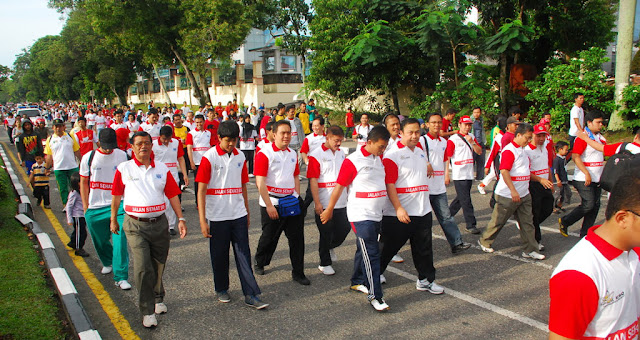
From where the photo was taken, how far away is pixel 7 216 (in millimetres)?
8680

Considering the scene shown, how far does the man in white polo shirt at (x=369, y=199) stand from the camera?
4922mm

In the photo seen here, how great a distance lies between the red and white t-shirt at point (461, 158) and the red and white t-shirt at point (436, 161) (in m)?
0.64

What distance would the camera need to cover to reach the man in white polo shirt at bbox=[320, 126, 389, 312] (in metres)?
4.92

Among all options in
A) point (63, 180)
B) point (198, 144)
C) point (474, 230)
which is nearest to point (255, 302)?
point (474, 230)

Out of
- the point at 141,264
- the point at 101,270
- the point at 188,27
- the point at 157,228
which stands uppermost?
the point at 188,27

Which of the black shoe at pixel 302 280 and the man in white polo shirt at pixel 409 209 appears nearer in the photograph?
the man in white polo shirt at pixel 409 209

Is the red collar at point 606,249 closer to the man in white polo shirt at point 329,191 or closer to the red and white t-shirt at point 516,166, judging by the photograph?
the man in white polo shirt at point 329,191

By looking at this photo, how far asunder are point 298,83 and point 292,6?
8968 mm

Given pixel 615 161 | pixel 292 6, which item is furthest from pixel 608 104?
pixel 292 6

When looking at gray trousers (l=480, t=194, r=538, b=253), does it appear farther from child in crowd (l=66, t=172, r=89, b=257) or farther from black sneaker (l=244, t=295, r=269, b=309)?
child in crowd (l=66, t=172, r=89, b=257)

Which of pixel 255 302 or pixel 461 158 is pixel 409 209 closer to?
pixel 255 302

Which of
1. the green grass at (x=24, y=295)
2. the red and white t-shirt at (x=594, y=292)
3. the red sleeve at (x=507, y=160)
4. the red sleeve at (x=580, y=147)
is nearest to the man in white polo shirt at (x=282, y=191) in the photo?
the green grass at (x=24, y=295)

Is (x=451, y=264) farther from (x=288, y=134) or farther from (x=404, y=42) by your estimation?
(x=404, y=42)

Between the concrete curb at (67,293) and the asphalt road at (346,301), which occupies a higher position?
the concrete curb at (67,293)
